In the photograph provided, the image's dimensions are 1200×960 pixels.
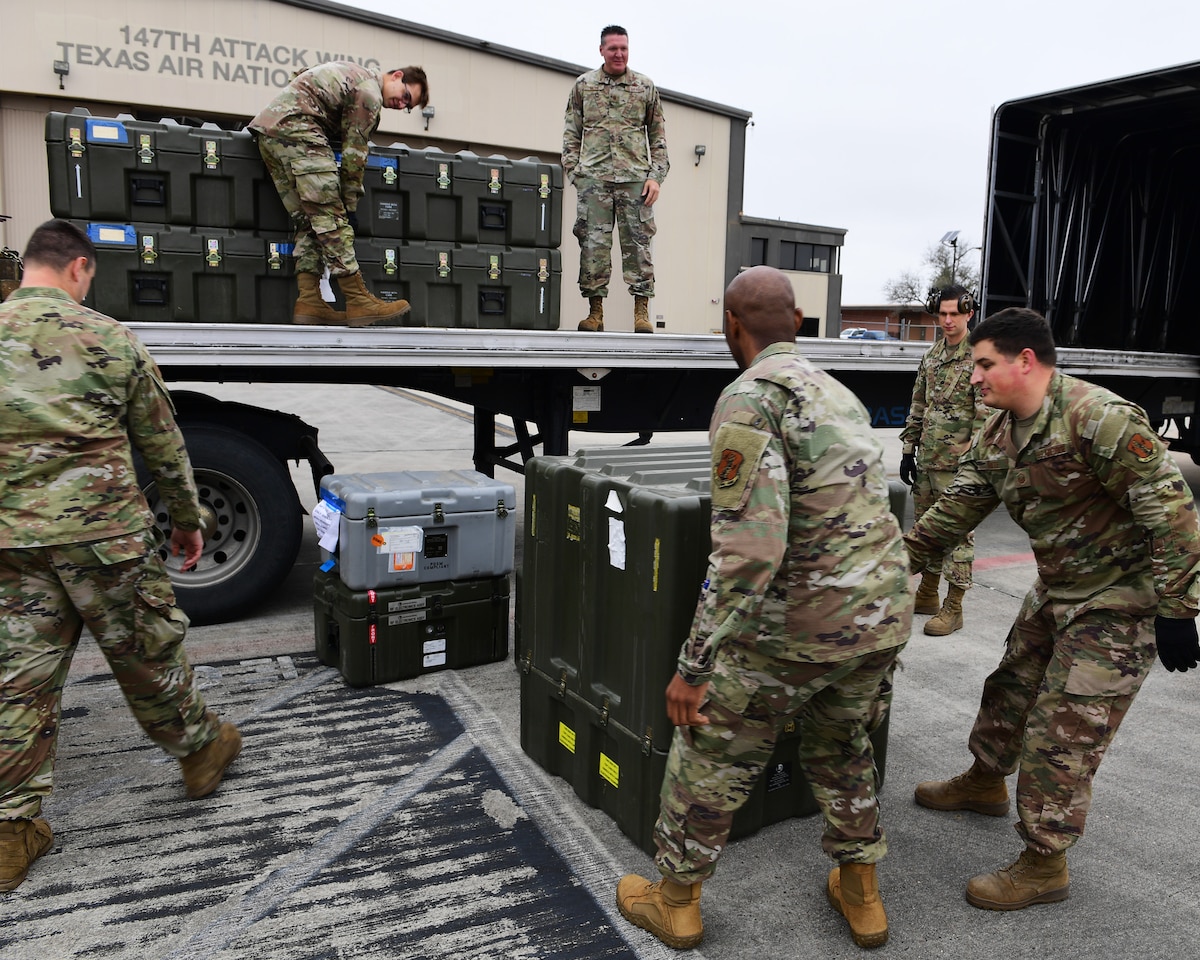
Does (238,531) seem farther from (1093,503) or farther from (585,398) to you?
(1093,503)

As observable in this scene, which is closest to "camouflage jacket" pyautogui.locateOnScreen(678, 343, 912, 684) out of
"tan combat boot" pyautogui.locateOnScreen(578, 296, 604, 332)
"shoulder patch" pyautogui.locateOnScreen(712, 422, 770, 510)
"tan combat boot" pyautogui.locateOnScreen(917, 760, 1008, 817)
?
"shoulder patch" pyautogui.locateOnScreen(712, 422, 770, 510)

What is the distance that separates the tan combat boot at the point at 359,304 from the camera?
461 centimetres

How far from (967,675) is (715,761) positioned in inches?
105

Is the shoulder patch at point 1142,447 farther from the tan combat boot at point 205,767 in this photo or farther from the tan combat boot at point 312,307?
the tan combat boot at point 312,307

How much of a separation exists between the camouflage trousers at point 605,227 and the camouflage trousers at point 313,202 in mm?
1713

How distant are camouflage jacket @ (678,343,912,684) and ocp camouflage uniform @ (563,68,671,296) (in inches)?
151

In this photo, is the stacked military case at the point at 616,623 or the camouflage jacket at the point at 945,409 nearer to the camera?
the stacked military case at the point at 616,623

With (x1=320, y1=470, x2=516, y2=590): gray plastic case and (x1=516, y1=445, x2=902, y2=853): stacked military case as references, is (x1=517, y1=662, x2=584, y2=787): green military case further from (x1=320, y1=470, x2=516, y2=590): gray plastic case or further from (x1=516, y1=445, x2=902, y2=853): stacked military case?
(x1=320, y1=470, x2=516, y2=590): gray plastic case

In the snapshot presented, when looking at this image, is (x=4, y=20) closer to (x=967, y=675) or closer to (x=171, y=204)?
(x=171, y=204)

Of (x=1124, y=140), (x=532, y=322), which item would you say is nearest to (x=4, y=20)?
(x=532, y=322)

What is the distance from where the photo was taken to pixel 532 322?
540cm

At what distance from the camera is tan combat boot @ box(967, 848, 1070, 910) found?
2.61 meters

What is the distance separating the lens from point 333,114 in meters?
4.52

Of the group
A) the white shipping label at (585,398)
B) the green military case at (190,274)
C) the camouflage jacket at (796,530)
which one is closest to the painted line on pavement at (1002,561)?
the white shipping label at (585,398)
